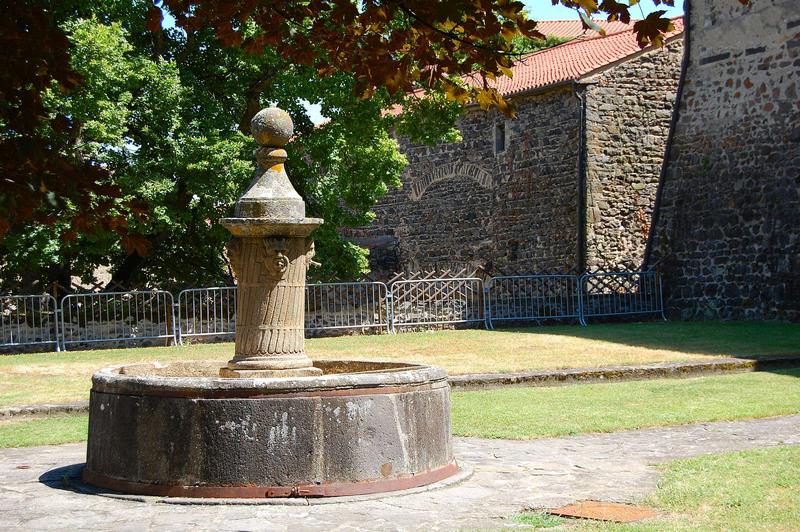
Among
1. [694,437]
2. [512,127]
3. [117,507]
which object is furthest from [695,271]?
[117,507]

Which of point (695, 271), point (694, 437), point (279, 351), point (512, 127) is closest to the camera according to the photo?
point (279, 351)

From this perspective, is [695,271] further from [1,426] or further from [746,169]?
[1,426]

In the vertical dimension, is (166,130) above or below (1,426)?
above

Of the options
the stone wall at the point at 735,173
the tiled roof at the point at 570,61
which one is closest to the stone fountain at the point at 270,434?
the stone wall at the point at 735,173

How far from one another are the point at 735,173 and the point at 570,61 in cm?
733

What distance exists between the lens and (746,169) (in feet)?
75.0

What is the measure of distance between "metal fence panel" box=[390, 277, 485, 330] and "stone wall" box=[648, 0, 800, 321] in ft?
15.9

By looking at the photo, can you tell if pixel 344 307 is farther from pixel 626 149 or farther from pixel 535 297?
pixel 626 149

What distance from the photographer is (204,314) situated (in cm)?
2128

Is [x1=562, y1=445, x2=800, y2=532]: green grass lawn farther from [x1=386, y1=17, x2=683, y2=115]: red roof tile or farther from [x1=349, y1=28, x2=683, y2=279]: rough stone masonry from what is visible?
[x1=386, y1=17, x2=683, y2=115]: red roof tile

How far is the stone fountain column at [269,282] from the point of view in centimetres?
760

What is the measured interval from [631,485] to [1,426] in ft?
22.6

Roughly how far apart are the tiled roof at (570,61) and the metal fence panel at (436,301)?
6.20 meters

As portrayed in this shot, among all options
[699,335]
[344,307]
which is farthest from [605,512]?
[344,307]
